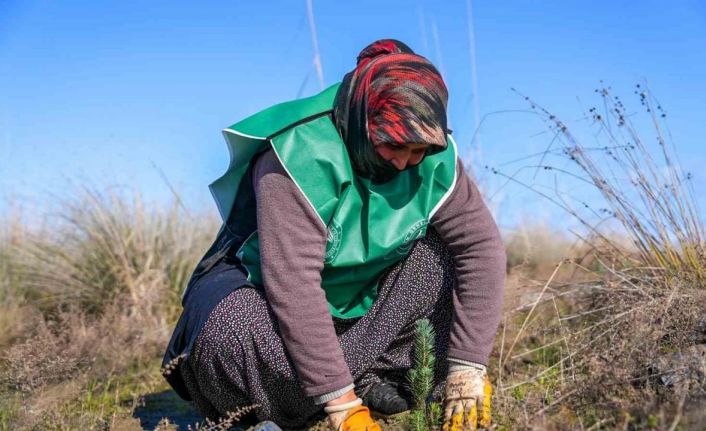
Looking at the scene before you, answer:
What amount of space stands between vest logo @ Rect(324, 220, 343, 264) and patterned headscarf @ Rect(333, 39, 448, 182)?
19 cm

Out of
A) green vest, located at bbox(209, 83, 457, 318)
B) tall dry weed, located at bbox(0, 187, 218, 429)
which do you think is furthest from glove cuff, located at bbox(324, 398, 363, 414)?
tall dry weed, located at bbox(0, 187, 218, 429)

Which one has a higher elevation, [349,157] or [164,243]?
[349,157]

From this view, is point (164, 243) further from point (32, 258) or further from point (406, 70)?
point (406, 70)

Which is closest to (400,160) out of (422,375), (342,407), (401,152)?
(401,152)

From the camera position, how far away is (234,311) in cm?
239

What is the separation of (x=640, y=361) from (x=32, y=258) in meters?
4.21

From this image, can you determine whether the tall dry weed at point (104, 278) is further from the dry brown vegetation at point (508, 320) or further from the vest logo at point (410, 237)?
the vest logo at point (410, 237)

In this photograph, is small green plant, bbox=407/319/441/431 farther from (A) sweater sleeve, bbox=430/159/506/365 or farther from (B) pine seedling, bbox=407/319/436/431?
(A) sweater sleeve, bbox=430/159/506/365

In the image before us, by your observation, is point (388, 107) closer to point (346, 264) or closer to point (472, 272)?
point (346, 264)

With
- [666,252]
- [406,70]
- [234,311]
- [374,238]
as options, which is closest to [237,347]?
[234,311]

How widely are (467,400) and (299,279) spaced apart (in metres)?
0.69

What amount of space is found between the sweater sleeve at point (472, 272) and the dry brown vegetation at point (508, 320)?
169 millimetres

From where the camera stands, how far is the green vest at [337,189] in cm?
229

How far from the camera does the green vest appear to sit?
7.53 feet
